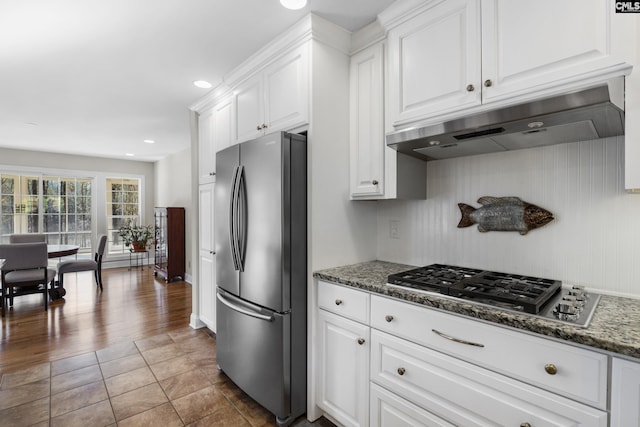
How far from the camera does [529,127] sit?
1.34 m

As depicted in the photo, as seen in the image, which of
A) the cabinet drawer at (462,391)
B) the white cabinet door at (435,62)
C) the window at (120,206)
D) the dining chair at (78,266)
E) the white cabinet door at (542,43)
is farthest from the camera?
the window at (120,206)

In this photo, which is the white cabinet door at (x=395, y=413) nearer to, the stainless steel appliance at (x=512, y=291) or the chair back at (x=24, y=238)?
the stainless steel appliance at (x=512, y=291)

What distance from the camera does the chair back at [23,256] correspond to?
12.6ft

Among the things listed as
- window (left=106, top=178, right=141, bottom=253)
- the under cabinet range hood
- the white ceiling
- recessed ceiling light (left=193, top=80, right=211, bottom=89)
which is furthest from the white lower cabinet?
window (left=106, top=178, right=141, bottom=253)

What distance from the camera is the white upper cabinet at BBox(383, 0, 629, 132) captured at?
118cm

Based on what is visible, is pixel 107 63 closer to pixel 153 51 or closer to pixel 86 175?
pixel 153 51

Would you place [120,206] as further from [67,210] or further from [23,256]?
[23,256]

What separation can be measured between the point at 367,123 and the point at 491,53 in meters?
0.76

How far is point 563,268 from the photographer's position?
1557 mm

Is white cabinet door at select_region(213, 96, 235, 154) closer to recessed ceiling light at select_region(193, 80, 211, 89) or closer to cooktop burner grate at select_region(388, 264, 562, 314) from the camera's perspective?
recessed ceiling light at select_region(193, 80, 211, 89)

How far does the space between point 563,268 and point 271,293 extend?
154cm

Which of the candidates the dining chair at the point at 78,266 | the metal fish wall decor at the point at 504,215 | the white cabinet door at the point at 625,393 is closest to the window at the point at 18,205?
the dining chair at the point at 78,266

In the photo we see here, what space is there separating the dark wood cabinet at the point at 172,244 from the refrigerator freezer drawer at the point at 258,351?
12.7 ft

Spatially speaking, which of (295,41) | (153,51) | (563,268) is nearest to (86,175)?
(153,51)
